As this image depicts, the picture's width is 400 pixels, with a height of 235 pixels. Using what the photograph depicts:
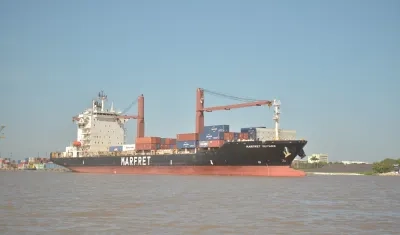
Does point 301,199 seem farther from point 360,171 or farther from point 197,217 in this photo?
point 360,171

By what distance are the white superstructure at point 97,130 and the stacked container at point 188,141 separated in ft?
65.6

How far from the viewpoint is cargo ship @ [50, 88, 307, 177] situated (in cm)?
4500

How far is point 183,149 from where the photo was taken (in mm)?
54094

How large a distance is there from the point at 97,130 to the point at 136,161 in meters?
15.2

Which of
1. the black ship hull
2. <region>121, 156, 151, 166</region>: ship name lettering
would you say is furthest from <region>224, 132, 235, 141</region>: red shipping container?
<region>121, 156, 151, 166</region>: ship name lettering

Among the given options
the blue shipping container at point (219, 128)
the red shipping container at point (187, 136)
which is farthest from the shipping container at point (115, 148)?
the blue shipping container at point (219, 128)

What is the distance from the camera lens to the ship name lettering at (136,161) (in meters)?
56.1

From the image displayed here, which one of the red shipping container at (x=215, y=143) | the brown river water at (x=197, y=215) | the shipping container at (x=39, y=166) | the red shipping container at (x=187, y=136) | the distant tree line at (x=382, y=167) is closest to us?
the brown river water at (x=197, y=215)

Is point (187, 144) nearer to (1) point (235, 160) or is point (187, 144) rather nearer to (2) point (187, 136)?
(2) point (187, 136)

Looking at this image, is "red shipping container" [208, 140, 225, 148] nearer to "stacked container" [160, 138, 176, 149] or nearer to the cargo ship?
the cargo ship

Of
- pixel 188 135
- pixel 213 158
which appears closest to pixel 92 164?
pixel 188 135

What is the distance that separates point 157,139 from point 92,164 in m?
12.9

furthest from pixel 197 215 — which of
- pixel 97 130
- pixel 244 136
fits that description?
A: pixel 97 130

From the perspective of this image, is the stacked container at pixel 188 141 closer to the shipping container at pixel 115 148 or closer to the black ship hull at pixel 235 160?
the black ship hull at pixel 235 160
